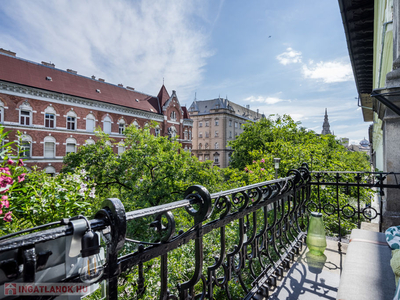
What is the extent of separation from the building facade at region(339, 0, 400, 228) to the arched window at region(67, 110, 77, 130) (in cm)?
2615

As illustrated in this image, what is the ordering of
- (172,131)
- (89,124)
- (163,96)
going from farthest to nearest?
1. (163,96)
2. (172,131)
3. (89,124)

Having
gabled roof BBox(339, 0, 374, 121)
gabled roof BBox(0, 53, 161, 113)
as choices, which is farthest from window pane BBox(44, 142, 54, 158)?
gabled roof BBox(339, 0, 374, 121)

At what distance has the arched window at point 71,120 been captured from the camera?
24219 mm

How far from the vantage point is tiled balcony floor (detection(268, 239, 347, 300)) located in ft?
7.25

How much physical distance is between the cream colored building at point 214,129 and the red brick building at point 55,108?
20483 mm

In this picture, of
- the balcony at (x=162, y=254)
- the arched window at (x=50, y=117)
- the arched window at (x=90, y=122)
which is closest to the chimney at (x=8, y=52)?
the arched window at (x=50, y=117)

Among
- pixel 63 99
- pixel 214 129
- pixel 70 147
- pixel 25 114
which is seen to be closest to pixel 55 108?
pixel 63 99

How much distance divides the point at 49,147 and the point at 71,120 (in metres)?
3.84

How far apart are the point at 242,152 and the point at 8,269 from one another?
20530 millimetres

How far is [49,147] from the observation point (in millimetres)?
22672

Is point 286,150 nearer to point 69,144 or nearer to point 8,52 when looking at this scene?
point 69,144

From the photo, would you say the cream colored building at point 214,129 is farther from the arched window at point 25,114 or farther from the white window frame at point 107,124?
the arched window at point 25,114

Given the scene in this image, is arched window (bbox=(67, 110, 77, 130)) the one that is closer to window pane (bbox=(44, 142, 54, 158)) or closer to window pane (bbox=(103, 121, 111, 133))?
window pane (bbox=(44, 142, 54, 158))

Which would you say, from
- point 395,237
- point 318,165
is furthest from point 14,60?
point 395,237
